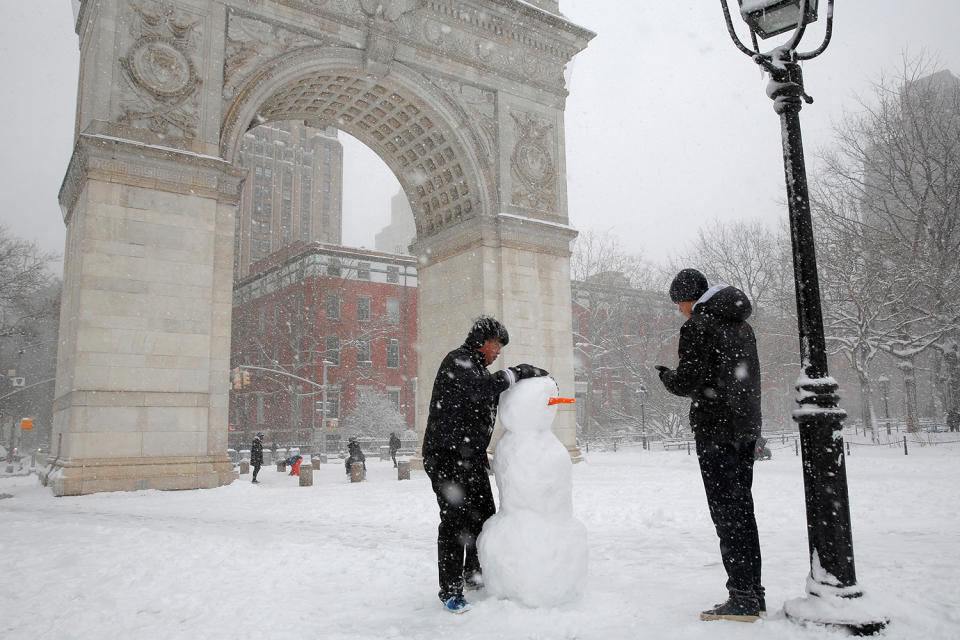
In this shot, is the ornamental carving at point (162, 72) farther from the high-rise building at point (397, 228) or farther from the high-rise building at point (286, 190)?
the high-rise building at point (397, 228)

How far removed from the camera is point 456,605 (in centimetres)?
418

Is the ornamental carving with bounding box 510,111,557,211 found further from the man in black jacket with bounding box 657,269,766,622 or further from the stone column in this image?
the man in black jacket with bounding box 657,269,766,622

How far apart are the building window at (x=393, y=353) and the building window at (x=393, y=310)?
1336 mm

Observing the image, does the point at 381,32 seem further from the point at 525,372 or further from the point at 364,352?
the point at 364,352

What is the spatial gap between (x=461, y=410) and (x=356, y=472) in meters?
13.2

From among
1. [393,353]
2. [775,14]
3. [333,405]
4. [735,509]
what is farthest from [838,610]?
[393,353]

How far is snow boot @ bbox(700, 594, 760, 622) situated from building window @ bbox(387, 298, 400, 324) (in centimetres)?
4151

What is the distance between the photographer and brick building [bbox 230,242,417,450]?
4009cm

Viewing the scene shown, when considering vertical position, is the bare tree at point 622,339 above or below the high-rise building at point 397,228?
below

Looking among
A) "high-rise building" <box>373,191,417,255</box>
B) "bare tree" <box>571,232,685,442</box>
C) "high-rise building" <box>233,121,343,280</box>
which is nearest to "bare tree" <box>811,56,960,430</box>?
"bare tree" <box>571,232,685,442</box>

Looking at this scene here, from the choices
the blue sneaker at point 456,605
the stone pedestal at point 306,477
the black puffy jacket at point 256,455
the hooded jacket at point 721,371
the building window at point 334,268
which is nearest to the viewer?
the hooded jacket at point 721,371

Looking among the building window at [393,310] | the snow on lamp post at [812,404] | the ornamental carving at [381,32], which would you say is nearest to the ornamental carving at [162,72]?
the ornamental carving at [381,32]

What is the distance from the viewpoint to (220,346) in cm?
1445

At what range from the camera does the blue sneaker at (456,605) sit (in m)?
4.16
